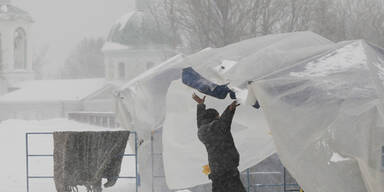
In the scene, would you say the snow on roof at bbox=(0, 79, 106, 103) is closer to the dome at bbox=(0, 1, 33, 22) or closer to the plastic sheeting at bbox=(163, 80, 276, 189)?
the dome at bbox=(0, 1, 33, 22)

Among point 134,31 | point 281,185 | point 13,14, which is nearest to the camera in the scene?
point 281,185

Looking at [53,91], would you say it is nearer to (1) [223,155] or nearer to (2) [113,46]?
(2) [113,46]

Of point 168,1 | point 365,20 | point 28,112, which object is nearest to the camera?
point 168,1

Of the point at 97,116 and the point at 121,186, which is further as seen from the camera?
the point at 97,116

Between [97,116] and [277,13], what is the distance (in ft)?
42.0

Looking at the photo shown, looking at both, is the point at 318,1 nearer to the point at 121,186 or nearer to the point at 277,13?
the point at 277,13

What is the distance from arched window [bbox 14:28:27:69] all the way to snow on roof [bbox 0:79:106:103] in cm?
198

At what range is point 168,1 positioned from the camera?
1577 inches

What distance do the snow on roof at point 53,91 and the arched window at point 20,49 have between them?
1980 millimetres

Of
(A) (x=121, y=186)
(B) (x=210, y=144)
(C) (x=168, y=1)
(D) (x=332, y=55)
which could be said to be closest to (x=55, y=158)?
(A) (x=121, y=186)

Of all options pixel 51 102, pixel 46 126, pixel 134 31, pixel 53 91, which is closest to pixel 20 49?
pixel 53 91

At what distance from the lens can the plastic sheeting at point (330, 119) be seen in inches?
262

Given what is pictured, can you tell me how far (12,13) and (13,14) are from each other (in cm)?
23

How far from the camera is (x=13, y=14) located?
207 ft
